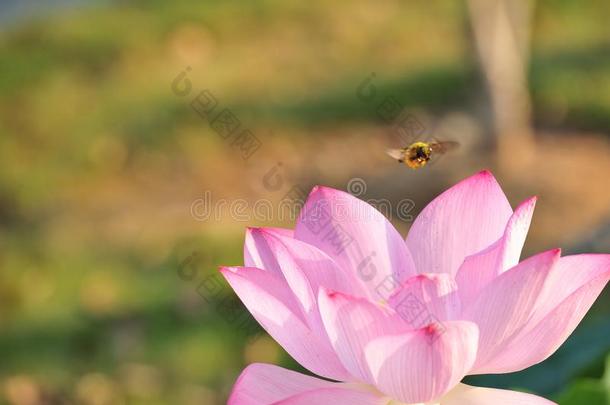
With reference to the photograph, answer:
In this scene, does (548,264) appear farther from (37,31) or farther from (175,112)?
(37,31)

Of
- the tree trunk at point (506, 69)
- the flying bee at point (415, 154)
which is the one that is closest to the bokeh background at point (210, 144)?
the tree trunk at point (506, 69)

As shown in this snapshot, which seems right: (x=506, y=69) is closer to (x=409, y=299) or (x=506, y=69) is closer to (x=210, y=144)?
(x=210, y=144)

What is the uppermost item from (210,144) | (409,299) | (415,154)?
(210,144)

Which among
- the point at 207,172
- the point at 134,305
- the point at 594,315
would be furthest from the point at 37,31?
the point at 594,315

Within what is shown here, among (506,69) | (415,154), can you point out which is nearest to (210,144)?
(506,69)

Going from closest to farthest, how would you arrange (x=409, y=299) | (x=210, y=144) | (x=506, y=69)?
(x=409, y=299)
(x=506, y=69)
(x=210, y=144)

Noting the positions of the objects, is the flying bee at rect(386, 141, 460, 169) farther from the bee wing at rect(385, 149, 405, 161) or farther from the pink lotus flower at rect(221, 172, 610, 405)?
the pink lotus flower at rect(221, 172, 610, 405)
